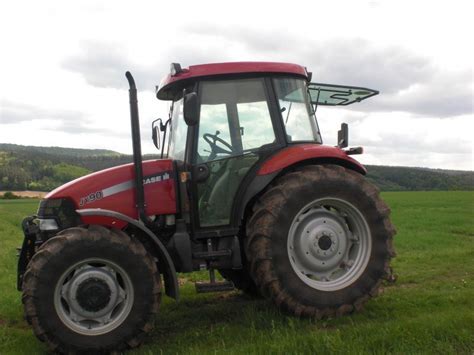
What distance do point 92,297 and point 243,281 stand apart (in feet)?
7.74

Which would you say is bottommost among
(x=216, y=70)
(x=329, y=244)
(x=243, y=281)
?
(x=243, y=281)

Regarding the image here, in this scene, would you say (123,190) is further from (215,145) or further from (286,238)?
(286,238)

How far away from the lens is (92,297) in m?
4.22

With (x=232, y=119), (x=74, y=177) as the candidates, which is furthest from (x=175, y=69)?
(x=74, y=177)

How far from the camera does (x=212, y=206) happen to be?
5020 millimetres

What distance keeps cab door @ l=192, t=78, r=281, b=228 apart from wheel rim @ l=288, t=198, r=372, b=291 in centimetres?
76

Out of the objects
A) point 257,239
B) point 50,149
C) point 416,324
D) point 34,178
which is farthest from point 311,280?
point 50,149

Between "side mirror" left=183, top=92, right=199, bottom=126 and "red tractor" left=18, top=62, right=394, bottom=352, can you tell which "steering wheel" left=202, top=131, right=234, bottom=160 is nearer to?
"red tractor" left=18, top=62, right=394, bottom=352

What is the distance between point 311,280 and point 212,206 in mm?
1247

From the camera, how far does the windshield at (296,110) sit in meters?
5.25

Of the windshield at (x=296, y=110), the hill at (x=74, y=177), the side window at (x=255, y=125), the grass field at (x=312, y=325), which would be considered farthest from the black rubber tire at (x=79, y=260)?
the hill at (x=74, y=177)

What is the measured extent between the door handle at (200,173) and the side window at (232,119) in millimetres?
84

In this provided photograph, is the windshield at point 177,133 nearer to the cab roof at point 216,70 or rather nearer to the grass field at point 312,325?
the cab roof at point 216,70

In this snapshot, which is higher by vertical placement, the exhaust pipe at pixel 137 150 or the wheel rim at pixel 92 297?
the exhaust pipe at pixel 137 150
